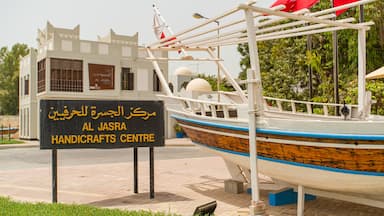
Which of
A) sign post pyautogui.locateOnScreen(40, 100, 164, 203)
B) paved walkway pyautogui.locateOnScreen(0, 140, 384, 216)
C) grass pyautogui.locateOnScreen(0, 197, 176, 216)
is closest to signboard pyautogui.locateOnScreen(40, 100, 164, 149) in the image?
sign post pyautogui.locateOnScreen(40, 100, 164, 203)

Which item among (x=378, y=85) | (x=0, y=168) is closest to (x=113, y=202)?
(x=0, y=168)

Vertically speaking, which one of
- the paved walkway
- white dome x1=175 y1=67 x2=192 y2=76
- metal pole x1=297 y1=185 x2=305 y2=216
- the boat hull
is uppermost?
white dome x1=175 y1=67 x2=192 y2=76

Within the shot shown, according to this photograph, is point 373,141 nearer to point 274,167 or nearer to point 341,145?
point 341,145

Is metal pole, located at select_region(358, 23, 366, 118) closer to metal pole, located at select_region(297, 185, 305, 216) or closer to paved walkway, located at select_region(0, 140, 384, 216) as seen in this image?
paved walkway, located at select_region(0, 140, 384, 216)

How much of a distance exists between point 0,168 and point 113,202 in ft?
27.6

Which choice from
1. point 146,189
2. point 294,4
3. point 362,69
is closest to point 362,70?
point 362,69

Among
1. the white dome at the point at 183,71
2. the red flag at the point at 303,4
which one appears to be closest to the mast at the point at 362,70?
the red flag at the point at 303,4

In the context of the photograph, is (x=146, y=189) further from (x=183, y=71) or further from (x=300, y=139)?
(x=183, y=71)

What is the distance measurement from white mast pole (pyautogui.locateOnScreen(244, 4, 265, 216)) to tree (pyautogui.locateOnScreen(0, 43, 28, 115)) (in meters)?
55.8

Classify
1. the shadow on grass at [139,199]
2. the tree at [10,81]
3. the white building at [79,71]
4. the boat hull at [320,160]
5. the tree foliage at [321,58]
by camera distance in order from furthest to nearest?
the tree at [10,81] < the white building at [79,71] < the tree foliage at [321,58] < the shadow on grass at [139,199] < the boat hull at [320,160]

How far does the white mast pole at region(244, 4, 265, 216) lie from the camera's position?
21.9ft

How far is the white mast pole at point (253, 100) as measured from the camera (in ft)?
21.9

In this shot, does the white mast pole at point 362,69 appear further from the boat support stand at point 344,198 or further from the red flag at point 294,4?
the boat support stand at point 344,198

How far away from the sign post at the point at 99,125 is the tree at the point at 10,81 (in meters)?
52.7
